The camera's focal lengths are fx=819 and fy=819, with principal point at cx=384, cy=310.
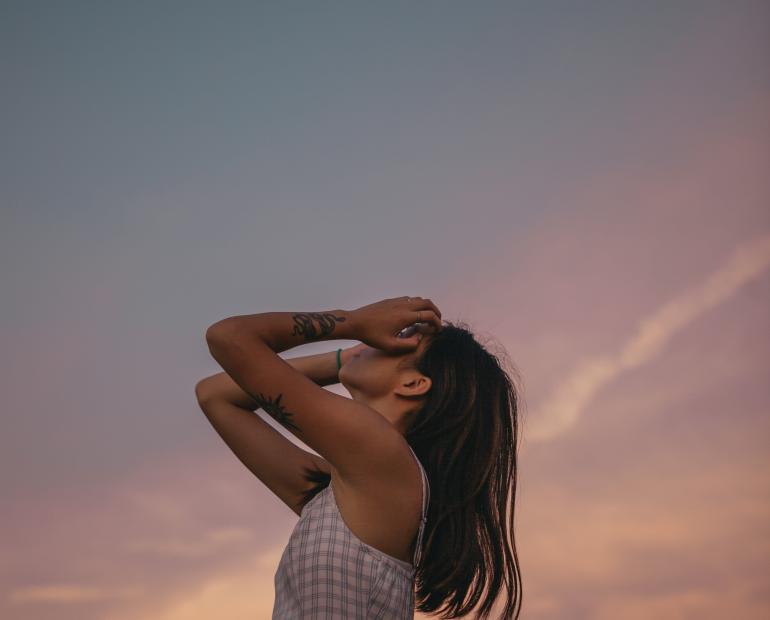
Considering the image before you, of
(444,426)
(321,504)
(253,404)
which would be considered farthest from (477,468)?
(253,404)

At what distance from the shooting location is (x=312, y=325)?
10.8 feet

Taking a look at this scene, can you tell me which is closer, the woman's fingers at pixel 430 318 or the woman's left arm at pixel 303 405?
the woman's left arm at pixel 303 405

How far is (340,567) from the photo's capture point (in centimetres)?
301

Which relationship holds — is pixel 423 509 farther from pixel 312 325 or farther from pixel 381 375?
pixel 312 325

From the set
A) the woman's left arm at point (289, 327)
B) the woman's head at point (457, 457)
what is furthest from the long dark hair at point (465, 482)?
the woman's left arm at point (289, 327)

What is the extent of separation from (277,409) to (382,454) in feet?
1.40

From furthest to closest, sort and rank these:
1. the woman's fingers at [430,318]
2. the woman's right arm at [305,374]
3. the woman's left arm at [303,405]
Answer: the woman's right arm at [305,374] < the woman's fingers at [430,318] < the woman's left arm at [303,405]

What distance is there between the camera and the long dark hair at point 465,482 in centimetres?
345

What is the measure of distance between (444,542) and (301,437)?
Answer: 83cm

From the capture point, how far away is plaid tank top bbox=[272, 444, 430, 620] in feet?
9.84

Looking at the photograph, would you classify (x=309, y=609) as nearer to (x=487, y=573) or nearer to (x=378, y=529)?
(x=378, y=529)

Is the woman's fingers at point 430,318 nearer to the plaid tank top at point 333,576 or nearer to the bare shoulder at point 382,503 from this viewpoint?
the bare shoulder at point 382,503

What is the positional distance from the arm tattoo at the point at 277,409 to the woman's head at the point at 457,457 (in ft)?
2.02

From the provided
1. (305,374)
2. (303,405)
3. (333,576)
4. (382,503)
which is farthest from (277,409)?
(305,374)
